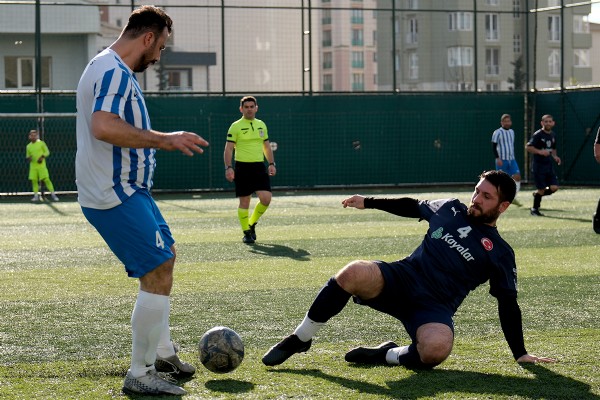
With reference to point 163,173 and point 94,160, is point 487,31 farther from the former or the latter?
point 94,160

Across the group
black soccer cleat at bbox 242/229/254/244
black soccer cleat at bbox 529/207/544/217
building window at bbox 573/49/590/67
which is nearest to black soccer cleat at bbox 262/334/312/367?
black soccer cleat at bbox 242/229/254/244

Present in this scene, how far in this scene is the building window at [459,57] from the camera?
104 ft

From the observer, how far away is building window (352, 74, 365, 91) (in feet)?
95.5

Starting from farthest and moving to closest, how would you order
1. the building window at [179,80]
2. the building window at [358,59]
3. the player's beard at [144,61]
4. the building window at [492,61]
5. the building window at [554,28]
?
the building window at [358,59], the building window at [492,61], the building window at [554,28], the building window at [179,80], the player's beard at [144,61]

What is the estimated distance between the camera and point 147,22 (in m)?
5.01

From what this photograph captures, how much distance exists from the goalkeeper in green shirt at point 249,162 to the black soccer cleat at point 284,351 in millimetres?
7777

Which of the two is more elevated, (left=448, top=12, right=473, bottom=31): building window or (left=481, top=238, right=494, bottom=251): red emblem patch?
(left=448, top=12, right=473, bottom=31): building window

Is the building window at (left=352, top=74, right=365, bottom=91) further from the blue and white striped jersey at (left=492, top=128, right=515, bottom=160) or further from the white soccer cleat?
the white soccer cleat

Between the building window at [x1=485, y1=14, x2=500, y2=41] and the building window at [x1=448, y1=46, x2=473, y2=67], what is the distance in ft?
3.17

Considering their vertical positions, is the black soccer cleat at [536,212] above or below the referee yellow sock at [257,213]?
below

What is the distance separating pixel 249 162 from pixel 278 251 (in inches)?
84.7

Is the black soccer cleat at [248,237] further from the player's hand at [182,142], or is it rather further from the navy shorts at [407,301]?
the player's hand at [182,142]

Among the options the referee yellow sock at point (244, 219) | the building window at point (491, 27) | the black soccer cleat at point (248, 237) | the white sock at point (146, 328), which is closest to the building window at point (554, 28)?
the building window at point (491, 27)

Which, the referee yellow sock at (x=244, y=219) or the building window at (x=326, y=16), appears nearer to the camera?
the referee yellow sock at (x=244, y=219)
